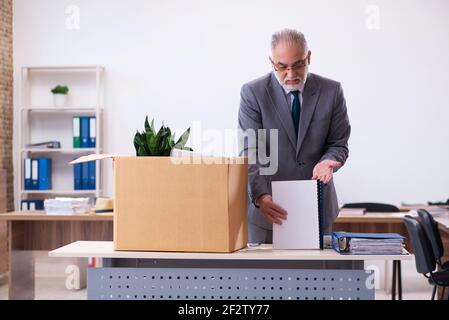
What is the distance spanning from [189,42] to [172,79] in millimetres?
399

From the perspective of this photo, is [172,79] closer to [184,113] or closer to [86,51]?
[184,113]

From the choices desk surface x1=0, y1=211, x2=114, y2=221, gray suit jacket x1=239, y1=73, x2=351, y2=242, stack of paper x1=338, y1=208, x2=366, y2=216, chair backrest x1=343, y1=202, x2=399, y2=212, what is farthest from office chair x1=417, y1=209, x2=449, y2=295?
desk surface x1=0, y1=211, x2=114, y2=221

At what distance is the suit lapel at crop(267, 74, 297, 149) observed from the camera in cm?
270

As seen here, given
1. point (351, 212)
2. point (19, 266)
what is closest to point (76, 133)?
point (19, 266)

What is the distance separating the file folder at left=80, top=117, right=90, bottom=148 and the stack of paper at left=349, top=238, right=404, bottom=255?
4795 mm

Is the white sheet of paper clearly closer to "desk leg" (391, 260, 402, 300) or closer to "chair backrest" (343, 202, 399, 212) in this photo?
"desk leg" (391, 260, 402, 300)

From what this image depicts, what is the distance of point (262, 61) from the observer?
6.94 metres

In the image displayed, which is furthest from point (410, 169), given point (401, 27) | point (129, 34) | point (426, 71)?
point (129, 34)

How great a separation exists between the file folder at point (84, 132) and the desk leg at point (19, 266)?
5.96 feet

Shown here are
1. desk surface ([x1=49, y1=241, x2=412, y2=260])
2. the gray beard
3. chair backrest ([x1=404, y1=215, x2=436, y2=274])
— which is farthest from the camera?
chair backrest ([x1=404, y1=215, x2=436, y2=274])

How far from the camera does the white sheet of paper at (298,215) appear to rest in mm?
2377

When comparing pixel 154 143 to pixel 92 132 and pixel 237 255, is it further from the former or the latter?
pixel 92 132

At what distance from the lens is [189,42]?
698cm
